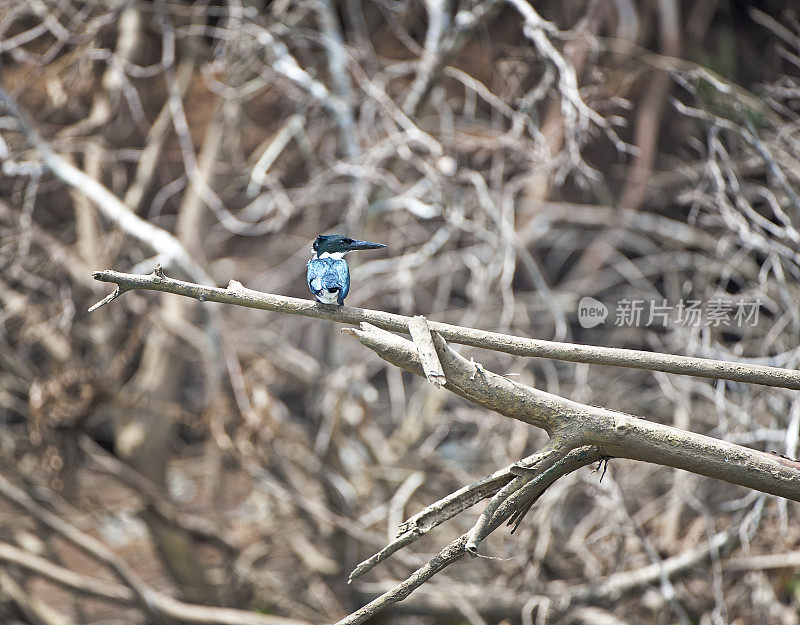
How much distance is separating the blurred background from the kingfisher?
41.3 inches

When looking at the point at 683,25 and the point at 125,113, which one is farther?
the point at 125,113

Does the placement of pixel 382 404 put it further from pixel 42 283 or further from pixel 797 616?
pixel 797 616

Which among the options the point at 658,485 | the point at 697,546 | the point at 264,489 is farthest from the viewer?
the point at 658,485

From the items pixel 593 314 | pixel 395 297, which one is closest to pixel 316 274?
pixel 593 314

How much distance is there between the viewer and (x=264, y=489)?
3479 millimetres

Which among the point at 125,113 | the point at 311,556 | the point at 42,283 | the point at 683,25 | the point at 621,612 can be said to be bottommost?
the point at 311,556

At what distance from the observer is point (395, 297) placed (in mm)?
3984

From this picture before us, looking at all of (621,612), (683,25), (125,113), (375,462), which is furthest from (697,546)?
(125,113)

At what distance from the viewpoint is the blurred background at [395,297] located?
9.42ft

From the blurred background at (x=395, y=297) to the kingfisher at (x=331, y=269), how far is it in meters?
1.05

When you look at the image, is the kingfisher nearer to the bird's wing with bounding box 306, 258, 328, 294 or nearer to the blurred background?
the bird's wing with bounding box 306, 258, 328, 294

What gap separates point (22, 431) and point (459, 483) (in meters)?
2.38

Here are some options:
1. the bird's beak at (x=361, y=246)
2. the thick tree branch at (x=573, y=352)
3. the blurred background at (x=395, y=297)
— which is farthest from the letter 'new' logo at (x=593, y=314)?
the bird's beak at (x=361, y=246)

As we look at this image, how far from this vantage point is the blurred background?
2.87 metres
